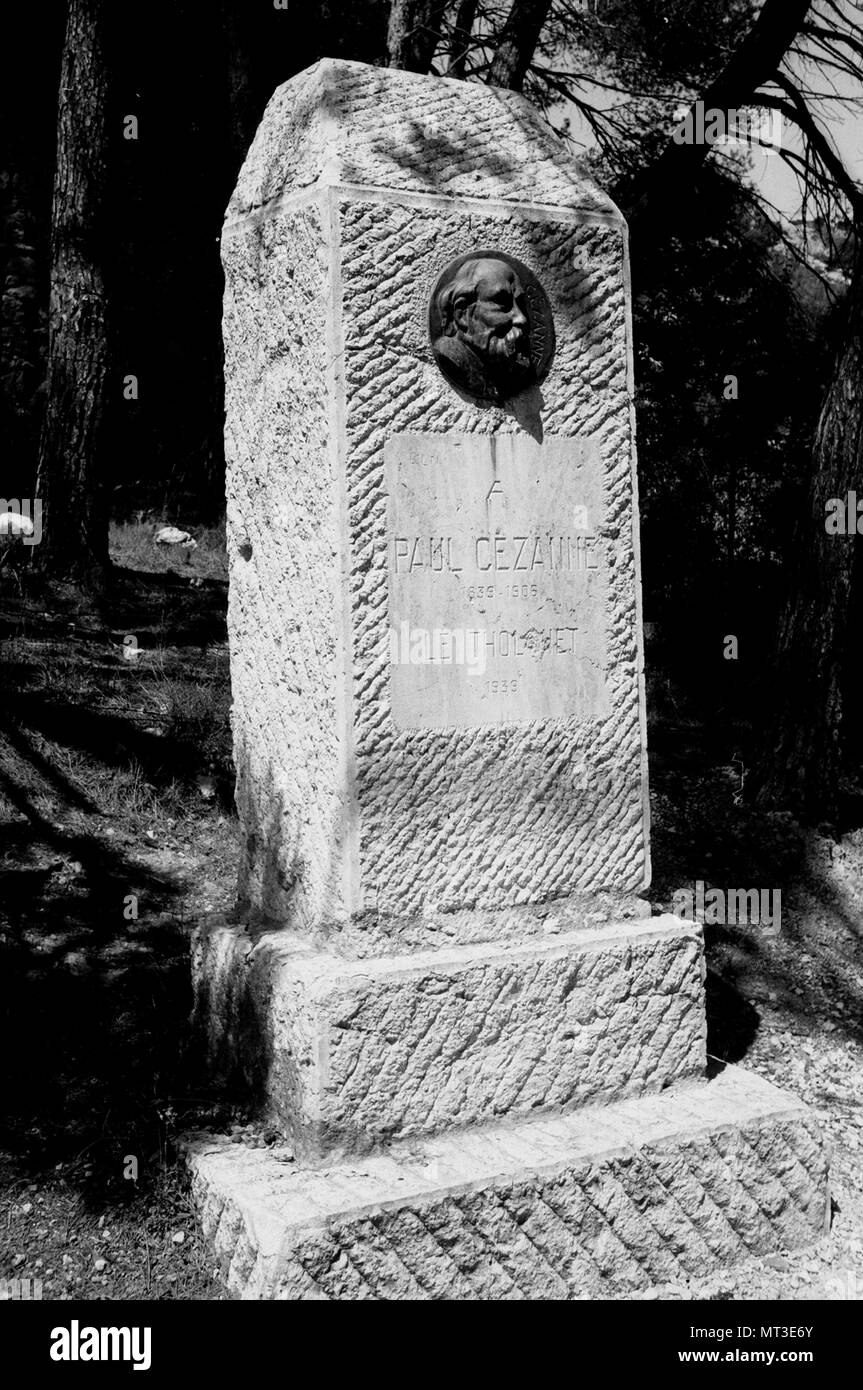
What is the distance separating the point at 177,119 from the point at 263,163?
865 cm

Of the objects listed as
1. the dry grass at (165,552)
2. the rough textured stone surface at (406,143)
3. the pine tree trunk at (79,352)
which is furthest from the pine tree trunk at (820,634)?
the dry grass at (165,552)

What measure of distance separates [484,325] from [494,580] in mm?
572

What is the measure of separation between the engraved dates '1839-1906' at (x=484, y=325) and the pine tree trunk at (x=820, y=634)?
3123 mm

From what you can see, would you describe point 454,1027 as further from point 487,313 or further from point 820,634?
point 820,634

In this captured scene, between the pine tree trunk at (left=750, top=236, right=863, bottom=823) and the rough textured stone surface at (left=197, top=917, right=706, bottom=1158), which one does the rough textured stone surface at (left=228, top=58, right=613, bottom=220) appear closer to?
the rough textured stone surface at (left=197, top=917, right=706, bottom=1158)

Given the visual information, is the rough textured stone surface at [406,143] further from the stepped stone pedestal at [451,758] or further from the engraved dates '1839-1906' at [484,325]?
the engraved dates '1839-1906' at [484,325]

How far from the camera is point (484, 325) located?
3207 millimetres

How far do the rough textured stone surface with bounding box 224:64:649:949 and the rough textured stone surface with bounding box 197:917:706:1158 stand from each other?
0.14 metres

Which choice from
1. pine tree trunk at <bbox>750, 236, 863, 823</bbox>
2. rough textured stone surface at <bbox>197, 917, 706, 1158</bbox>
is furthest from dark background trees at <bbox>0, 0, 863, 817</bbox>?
rough textured stone surface at <bbox>197, 917, 706, 1158</bbox>

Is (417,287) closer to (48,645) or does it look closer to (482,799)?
(482,799)

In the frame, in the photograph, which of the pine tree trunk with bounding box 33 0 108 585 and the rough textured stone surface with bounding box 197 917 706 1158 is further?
the pine tree trunk with bounding box 33 0 108 585

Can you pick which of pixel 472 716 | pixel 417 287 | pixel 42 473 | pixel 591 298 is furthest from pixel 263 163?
pixel 42 473

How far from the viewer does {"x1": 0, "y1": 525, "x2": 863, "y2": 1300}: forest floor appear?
3.25 m

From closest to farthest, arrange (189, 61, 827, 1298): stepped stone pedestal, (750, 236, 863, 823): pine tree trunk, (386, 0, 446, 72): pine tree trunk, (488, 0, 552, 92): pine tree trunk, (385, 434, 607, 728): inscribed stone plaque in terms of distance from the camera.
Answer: (189, 61, 827, 1298): stepped stone pedestal, (385, 434, 607, 728): inscribed stone plaque, (750, 236, 863, 823): pine tree trunk, (386, 0, 446, 72): pine tree trunk, (488, 0, 552, 92): pine tree trunk
